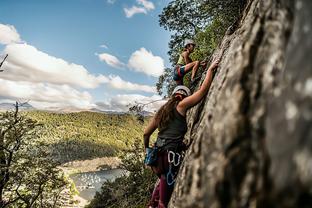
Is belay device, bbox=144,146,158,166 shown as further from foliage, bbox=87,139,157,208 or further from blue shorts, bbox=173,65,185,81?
foliage, bbox=87,139,157,208

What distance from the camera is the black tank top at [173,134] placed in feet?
18.2

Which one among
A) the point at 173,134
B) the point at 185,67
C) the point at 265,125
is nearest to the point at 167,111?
the point at 173,134

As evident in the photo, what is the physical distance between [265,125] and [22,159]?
91.9ft

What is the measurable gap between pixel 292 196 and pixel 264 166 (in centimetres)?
35

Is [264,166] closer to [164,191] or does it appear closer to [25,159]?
[164,191]

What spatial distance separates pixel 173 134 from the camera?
5637 mm

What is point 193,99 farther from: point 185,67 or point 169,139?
point 185,67

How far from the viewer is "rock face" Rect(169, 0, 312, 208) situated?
6.02ft

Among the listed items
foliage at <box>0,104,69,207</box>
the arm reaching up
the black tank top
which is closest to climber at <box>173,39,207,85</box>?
the arm reaching up

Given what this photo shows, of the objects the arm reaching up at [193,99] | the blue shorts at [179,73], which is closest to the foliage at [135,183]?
the blue shorts at [179,73]

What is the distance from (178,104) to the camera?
5.29 metres

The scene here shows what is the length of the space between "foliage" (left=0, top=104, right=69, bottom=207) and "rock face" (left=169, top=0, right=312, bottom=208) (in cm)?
2401

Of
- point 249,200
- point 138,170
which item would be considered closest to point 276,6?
point 249,200

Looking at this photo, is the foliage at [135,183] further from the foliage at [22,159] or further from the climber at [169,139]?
the climber at [169,139]
